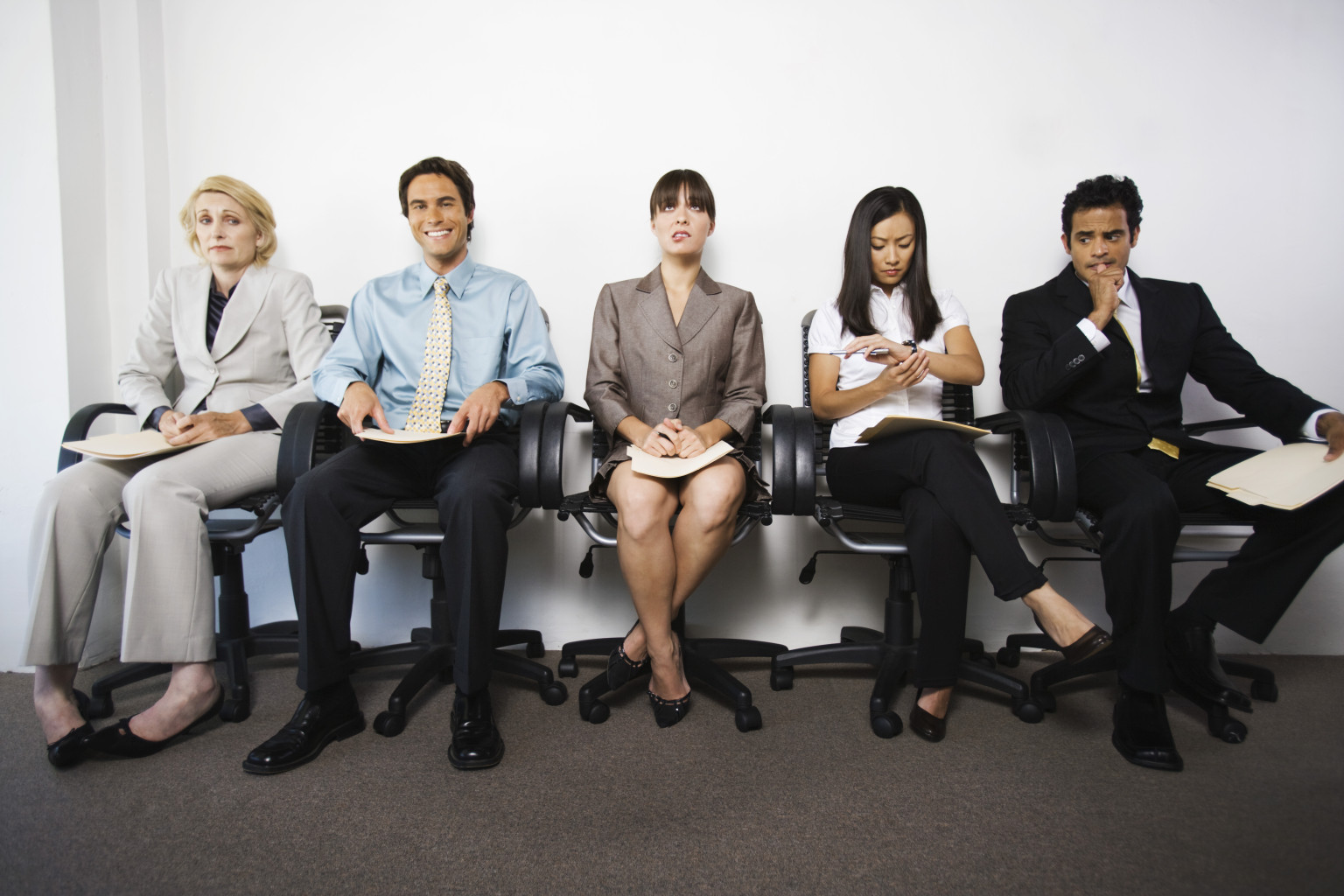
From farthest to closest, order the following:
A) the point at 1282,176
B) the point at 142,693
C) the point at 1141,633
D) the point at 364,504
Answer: the point at 1282,176, the point at 142,693, the point at 364,504, the point at 1141,633

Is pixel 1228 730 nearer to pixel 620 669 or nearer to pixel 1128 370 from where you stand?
pixel 1128 370

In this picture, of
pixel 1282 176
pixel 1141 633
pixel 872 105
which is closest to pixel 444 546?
pixel 1141 633

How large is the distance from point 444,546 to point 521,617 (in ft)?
2.89

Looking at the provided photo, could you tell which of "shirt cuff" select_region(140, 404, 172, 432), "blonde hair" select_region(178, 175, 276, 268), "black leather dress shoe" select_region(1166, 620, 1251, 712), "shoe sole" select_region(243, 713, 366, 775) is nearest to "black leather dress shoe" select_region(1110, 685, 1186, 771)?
"black leather dress shoe" select_region(1166, 620, 1251, 712)

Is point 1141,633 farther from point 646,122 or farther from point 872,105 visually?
point 646,122

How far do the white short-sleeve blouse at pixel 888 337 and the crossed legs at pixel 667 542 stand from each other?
48 centimetres

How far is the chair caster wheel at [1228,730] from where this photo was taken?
1.56 m

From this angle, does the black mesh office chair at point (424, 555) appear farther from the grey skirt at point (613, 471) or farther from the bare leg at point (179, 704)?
the bare leg at point (179, 704)

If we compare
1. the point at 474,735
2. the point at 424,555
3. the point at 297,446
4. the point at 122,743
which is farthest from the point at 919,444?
the point at 122,743

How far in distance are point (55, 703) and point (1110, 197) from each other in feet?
9.53

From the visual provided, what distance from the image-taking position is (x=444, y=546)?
5.07 ft

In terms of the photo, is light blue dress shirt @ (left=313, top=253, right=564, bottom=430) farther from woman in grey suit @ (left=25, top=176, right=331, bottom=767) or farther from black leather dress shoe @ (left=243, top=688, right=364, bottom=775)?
black leather dress shoe @ (left=243, top=688, right=364, bottom=775)

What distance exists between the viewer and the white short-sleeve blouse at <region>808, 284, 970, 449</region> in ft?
6.33

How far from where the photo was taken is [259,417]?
1892 mm
